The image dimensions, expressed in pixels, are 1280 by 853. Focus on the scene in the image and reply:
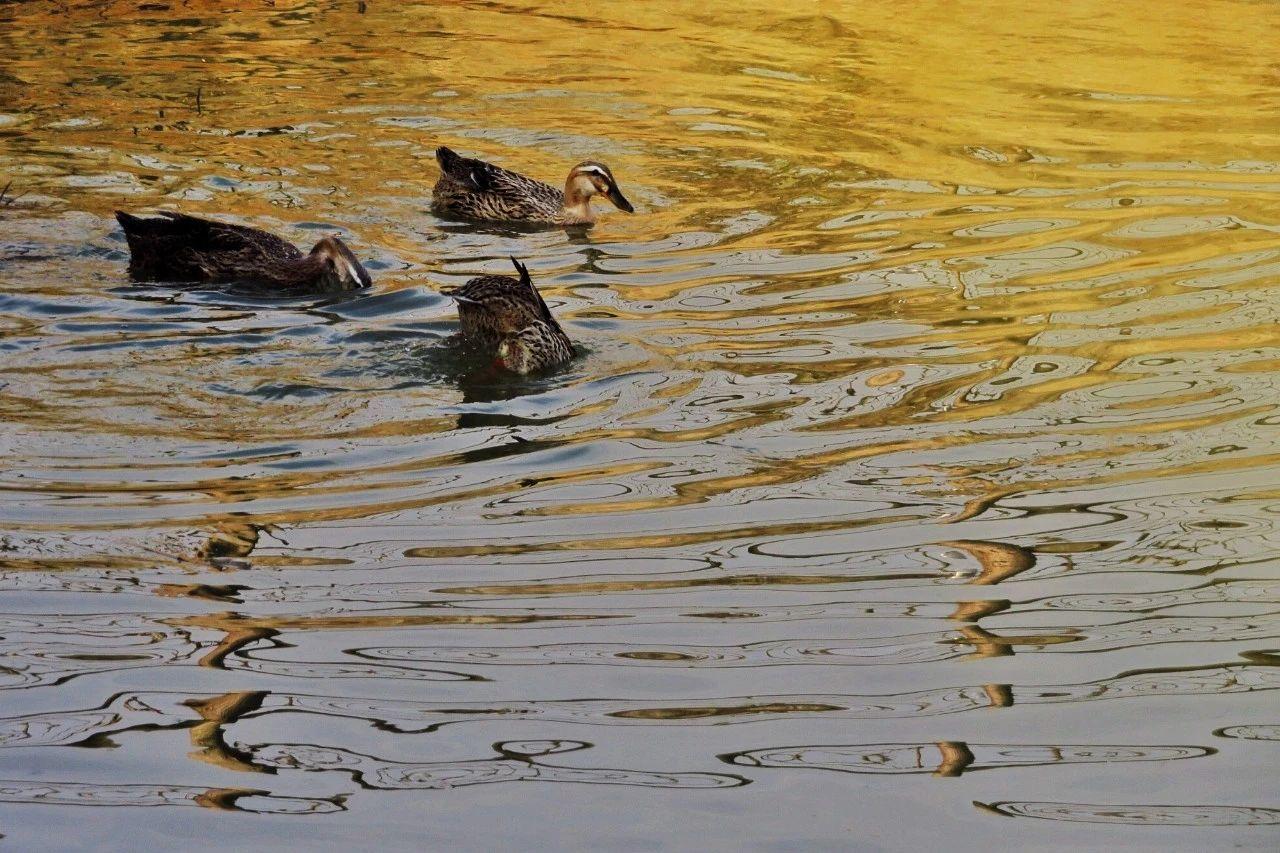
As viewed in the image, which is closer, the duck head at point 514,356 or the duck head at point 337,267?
the duck head at point 514,356

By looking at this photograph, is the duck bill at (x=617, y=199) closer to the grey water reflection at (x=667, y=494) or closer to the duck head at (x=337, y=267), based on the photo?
the grey water reflection at (x=667, y=494)

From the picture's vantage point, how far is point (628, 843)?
3.86m

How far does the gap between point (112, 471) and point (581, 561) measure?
2210 millimetres

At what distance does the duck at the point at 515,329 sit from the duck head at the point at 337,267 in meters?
1.24

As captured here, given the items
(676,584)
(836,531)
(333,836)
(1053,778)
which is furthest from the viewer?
(836,531)

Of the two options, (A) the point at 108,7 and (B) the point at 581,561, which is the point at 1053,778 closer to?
(B) the point at 581,561

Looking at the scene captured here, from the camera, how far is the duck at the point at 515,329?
28.3 feet

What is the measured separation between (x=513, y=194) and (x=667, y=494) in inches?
258

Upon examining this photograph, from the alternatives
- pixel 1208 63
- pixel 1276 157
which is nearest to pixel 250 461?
pixel 1276 157

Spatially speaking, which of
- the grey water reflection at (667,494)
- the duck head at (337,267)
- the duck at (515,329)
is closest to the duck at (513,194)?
the grey water reflection at (667,494)

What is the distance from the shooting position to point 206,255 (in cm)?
1063

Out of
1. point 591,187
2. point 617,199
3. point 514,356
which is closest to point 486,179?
point 591,187

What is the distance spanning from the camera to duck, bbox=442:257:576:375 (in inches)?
340

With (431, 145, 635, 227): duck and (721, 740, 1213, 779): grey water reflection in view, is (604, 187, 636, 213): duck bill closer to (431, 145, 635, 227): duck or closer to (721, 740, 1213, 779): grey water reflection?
(431, 145, 635, 227): duck
